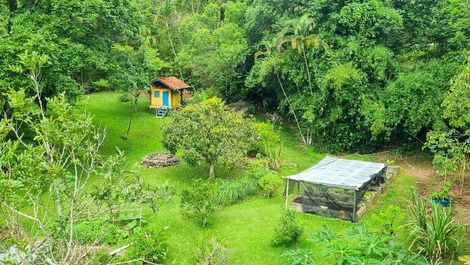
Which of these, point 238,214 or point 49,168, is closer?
point 49,168

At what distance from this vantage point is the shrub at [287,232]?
952cm

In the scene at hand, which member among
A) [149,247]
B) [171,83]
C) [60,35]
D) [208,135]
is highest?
[60,35]

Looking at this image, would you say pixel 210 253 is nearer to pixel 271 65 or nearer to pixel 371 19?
pixel 271 65

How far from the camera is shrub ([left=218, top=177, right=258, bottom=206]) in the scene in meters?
13.3

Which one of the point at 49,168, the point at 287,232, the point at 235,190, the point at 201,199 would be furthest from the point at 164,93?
the point at 49,168

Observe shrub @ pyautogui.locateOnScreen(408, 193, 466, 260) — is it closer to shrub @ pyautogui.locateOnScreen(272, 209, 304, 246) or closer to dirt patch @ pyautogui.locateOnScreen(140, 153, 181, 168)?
shrub @ pyautogui.locateOnScreen(272, 209, 304, 246)

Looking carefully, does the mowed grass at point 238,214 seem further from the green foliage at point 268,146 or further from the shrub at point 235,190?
the green foliage at point 268,146

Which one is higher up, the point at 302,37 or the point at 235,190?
the point at 302,37

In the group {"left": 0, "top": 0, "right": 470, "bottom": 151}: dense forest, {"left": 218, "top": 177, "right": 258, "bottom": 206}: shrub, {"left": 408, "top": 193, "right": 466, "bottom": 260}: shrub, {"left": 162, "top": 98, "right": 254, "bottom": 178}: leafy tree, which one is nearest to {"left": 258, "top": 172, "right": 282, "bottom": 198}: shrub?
{"left": 218, "top": 177, "right": 258, "bottom": 206}: shrub

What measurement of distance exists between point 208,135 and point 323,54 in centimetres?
821

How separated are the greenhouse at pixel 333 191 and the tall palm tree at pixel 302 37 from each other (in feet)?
26.0

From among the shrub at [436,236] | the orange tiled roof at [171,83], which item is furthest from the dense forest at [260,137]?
the orange tiled roof at [171,83]

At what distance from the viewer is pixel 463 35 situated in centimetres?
1636

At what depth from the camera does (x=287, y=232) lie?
9.51m
